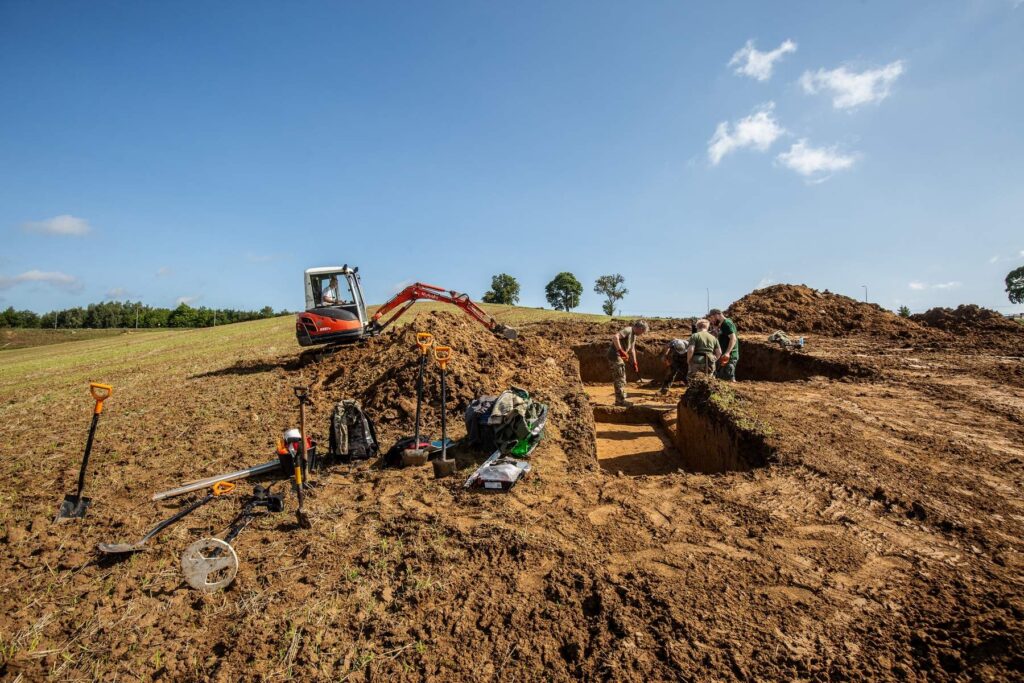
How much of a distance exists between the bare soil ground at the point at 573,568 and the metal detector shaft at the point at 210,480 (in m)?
0.29

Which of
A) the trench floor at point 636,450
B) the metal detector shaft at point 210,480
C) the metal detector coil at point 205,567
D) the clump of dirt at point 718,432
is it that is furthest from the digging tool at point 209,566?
the clump of dirt at point 718,432

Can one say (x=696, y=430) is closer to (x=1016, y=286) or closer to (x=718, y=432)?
(x=718, y=432)

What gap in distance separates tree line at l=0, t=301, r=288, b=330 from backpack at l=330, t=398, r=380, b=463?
6620cm

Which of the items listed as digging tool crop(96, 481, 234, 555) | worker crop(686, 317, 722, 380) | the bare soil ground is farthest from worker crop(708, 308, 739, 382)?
digging tool crop(96, 481, 234, 555)

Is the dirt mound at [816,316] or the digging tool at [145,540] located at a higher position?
the dirt mound at [816,316]

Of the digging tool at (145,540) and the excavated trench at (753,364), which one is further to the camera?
the excavated trench at (753,364)

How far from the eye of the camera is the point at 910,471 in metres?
4.55

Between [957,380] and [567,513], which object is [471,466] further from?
[957,380]

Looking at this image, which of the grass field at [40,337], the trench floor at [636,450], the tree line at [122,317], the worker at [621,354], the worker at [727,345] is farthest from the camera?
the tree line at [122,317]

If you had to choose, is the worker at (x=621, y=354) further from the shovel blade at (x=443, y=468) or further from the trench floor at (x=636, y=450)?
Result: the shovel blade at (x=443, y=468)

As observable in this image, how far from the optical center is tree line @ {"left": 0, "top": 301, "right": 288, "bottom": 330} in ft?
215

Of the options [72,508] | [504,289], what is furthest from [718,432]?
[504,289]

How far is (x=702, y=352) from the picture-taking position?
8656 mm

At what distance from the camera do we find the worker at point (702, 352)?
28.3ft
